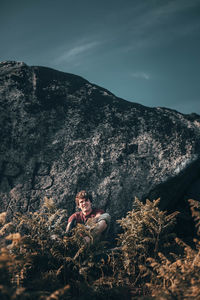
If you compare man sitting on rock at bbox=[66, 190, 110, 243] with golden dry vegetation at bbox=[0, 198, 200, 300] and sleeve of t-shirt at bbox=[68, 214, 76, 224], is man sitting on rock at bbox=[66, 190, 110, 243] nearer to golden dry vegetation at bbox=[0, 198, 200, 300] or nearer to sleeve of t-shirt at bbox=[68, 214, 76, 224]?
sleeve of t-shirt at bbox=[68, 214, 76, 224]

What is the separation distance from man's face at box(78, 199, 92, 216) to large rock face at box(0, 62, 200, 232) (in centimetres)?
38

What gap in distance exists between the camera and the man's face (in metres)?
5.13

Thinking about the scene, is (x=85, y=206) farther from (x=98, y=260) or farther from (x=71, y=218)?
(x=98, y=260)

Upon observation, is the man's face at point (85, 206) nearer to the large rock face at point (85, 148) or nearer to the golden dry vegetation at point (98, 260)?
the large rock face at point (85, 148)

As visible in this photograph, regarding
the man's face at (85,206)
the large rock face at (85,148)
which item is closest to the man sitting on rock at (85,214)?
the man's face at (85,206)

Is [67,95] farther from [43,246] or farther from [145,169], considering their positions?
[43,246]

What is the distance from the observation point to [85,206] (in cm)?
512

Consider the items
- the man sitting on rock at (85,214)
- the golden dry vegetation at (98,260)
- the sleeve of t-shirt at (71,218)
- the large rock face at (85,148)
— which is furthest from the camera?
the large rock face at (85,148)

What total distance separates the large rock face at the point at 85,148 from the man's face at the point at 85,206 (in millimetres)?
378

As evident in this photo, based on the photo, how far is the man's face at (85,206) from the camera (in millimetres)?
5133

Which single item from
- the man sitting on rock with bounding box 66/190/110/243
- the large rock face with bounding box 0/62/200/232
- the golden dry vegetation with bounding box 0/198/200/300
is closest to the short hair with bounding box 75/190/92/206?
the man sitting on rock with bounding box 66/190/110/243

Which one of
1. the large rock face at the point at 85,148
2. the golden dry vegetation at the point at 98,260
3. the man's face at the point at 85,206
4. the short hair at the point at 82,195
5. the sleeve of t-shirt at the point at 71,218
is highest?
the large rock face at the point at 85,148

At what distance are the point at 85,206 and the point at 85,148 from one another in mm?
1485

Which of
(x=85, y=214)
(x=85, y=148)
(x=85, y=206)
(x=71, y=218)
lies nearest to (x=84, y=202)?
(x=85, y=206)
